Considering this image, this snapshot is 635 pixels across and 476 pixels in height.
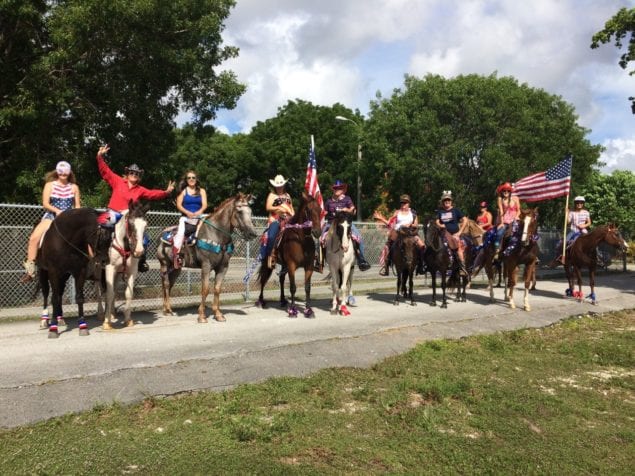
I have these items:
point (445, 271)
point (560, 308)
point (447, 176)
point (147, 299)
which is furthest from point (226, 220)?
point (447, 176)

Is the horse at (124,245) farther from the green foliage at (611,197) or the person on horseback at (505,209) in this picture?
the green foliage at (611,197)

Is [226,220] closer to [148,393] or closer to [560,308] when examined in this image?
[148,393]

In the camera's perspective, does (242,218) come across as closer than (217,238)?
Yes

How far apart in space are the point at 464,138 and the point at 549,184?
14.3 m

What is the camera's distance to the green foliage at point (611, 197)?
145 ft

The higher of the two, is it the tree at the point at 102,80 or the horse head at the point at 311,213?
the tree at the point at 102,80

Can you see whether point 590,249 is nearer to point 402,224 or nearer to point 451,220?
point 451,220

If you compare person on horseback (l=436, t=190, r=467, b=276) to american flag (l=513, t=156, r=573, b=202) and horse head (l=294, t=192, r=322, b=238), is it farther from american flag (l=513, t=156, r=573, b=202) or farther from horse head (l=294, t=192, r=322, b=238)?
horse head (l=294, t=192, r=322, b=238)

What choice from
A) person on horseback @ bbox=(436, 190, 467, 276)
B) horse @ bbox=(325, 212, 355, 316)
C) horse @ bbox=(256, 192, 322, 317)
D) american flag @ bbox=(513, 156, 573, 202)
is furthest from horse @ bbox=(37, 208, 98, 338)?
american flag @ bbox=(513, 156, 573, 202)

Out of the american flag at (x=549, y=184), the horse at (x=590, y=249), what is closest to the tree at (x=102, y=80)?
the american flag at (x=549, y=184)

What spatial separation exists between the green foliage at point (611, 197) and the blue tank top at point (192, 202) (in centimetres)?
4249

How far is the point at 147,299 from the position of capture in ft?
41.1

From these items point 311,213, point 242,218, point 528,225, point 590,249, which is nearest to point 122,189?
point 242,218

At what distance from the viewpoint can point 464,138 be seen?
2848 cm
